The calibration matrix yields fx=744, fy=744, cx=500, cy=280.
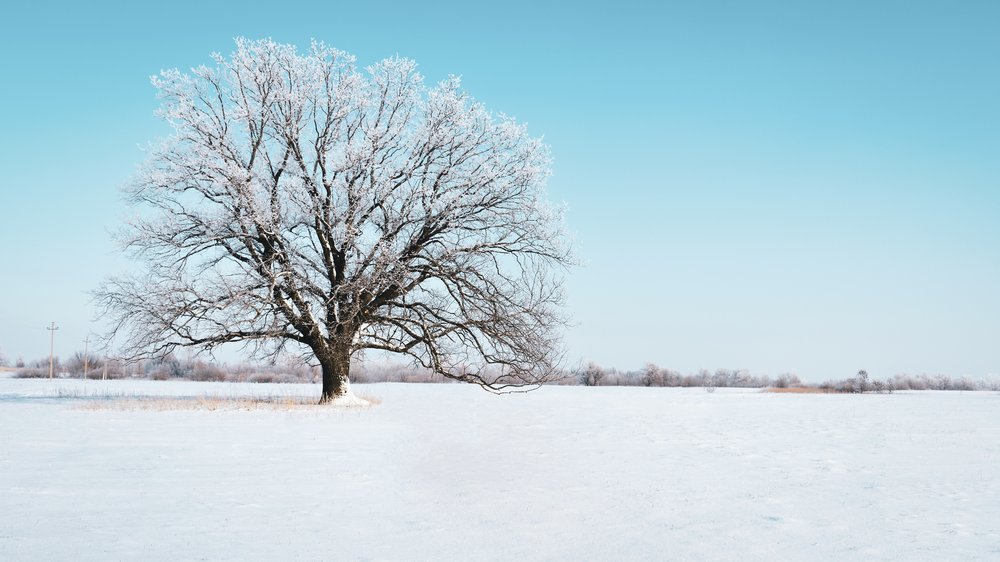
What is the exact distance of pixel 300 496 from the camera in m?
8.22

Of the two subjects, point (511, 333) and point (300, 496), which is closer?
point (300, 496)

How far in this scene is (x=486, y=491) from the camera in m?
8.62

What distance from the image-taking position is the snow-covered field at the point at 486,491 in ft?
20.2

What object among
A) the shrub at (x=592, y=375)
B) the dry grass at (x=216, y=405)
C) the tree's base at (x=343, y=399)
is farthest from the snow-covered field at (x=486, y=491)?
the shrub at (x=592, y=375)

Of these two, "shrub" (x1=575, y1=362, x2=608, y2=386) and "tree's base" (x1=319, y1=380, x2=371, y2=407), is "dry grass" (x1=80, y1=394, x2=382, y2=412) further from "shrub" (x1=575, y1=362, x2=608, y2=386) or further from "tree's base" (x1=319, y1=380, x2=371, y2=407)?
"shrub" (x1=575, y1=362, x2=608, y2=386)

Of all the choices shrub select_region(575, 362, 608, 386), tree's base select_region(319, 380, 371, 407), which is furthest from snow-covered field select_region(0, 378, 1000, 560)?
shrub select_region(575, 362, 608, 386)

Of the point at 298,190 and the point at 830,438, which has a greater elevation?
the point at 298,190

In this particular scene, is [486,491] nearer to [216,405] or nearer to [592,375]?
[216,405]

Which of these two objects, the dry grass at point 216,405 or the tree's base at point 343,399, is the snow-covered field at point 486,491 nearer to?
the dry grass at point 216,405

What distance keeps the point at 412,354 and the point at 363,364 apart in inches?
76.9

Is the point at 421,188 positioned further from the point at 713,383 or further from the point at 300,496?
the point at 713,383

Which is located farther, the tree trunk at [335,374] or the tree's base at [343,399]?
the tree trunk at [335,374]

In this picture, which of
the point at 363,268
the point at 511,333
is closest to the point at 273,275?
the point at 363,268

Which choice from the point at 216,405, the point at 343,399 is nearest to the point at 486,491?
the point at 216,405
